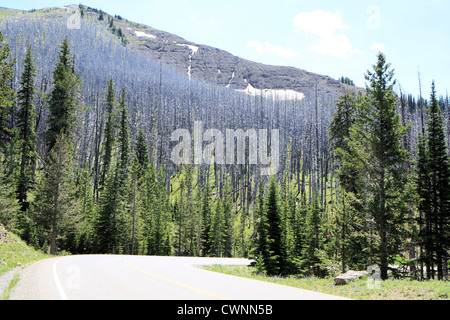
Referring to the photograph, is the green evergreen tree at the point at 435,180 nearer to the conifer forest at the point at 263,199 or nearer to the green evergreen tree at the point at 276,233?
the conifer forest at the point at 263,199

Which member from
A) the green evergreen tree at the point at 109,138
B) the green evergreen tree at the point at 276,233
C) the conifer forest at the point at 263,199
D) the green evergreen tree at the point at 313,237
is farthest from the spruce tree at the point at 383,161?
the green evergreen tree at the point at 109,138

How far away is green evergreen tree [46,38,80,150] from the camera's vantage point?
33.1 meters

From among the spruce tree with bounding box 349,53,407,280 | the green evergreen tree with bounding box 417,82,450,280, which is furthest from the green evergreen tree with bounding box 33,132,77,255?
the green evergreen tree with bounding box 417,82,450,280

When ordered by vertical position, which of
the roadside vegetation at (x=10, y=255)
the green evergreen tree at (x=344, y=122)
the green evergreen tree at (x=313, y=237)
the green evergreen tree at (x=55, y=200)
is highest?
the green evergreen tree at (x=344, y=122)

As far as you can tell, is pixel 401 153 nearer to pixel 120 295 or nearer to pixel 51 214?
pixel 120 295

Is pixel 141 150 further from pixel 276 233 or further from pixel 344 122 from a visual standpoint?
pixel 344 122

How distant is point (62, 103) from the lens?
3356cm

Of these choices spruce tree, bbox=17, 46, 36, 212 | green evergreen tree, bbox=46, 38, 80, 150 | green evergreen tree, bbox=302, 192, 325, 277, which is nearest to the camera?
green evergreen tree, bbox=302, 192, 325, 277

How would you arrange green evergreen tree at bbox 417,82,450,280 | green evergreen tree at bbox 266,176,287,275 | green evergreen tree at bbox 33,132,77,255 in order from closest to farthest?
green evergreen tree at bbox 417,82,450,280
green evergreen tree at bbox 33,132,77,255
green evergreen tree at bbox 266,176,287,275

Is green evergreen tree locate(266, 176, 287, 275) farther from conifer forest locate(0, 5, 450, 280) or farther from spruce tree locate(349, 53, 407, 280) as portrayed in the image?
spruce tree locate(349, 53, 407, 280)

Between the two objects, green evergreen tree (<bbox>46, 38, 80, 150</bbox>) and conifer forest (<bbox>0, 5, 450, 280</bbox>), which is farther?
green evergreen tree (<bbox>46, 38, 80, 150</bbox>)

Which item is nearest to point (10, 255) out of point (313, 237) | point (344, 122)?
point (313, 237)

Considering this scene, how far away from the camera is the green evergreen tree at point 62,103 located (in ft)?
108
